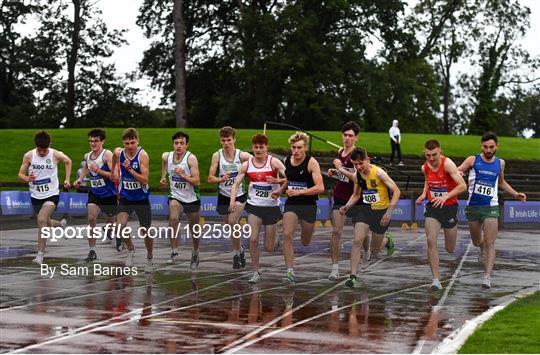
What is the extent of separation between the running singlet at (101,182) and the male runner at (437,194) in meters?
5.61

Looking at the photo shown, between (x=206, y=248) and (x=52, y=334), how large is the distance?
10811mm

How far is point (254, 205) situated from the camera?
14.2 meters

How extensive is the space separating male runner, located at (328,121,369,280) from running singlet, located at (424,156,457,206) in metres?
1.22

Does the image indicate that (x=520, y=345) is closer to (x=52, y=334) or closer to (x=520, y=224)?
(x=52, y=334)

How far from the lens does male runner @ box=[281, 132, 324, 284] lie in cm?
1403

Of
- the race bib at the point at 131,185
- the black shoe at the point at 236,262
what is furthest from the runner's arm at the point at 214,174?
the black shoe at the point at 236,262

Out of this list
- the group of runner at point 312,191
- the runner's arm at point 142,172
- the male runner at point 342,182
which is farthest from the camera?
the runner's arm at point 142,172

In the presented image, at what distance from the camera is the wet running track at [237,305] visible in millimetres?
9438

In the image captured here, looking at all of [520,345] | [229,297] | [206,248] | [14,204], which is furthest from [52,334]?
[14,204]

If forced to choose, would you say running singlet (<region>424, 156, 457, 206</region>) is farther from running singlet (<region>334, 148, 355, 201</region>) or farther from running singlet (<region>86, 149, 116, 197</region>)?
running singlet (<region>86, 149, 116, 197</region>)

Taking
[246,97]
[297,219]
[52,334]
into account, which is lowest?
[52,334]

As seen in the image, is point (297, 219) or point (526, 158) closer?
point (297, 219)

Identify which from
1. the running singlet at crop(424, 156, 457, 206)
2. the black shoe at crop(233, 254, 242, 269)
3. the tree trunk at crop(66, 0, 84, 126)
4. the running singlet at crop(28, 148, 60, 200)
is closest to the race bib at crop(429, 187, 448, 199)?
the running singlet at crop(424, 156, 457, 206)

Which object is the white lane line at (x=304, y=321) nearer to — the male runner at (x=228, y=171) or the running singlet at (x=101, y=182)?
the male runner at (x=228, y=171)
